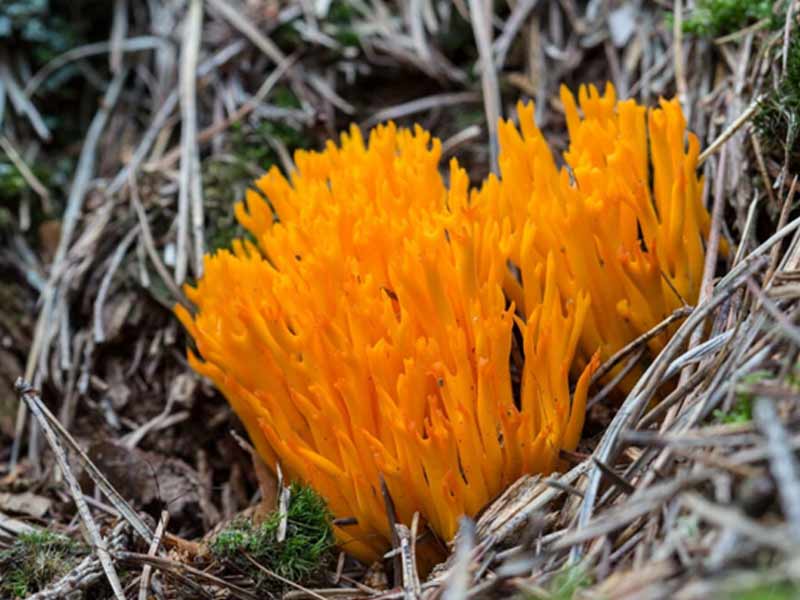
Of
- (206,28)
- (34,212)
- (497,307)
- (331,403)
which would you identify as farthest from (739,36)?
(34,212)

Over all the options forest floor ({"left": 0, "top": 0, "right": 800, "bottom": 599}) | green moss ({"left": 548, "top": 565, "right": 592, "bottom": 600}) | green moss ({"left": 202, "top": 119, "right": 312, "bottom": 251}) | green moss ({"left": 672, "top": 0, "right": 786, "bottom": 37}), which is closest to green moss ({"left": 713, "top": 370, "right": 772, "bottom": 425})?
forest floor ({"left": 0, "top": 0, "right": 800, "bottom": 599})

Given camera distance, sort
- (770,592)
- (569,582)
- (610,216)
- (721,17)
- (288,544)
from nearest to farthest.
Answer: (770,592) < (569,582) < (288,544) < (610,216) < (721,17)

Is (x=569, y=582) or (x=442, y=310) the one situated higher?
(x=442, y=310)

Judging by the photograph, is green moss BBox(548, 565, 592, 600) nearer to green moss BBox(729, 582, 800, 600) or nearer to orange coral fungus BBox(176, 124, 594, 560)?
green moss BBox(729, 582, 800, 600)

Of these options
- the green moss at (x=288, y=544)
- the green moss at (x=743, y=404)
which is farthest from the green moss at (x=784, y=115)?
the green moss at (x=288, y=544)

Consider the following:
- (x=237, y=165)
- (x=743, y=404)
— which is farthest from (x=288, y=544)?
(x=237, y=165)

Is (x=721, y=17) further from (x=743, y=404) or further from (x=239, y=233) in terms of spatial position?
(x=239, y=233)

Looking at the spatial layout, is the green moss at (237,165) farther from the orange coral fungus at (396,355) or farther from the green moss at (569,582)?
the green moss at (569,582)
